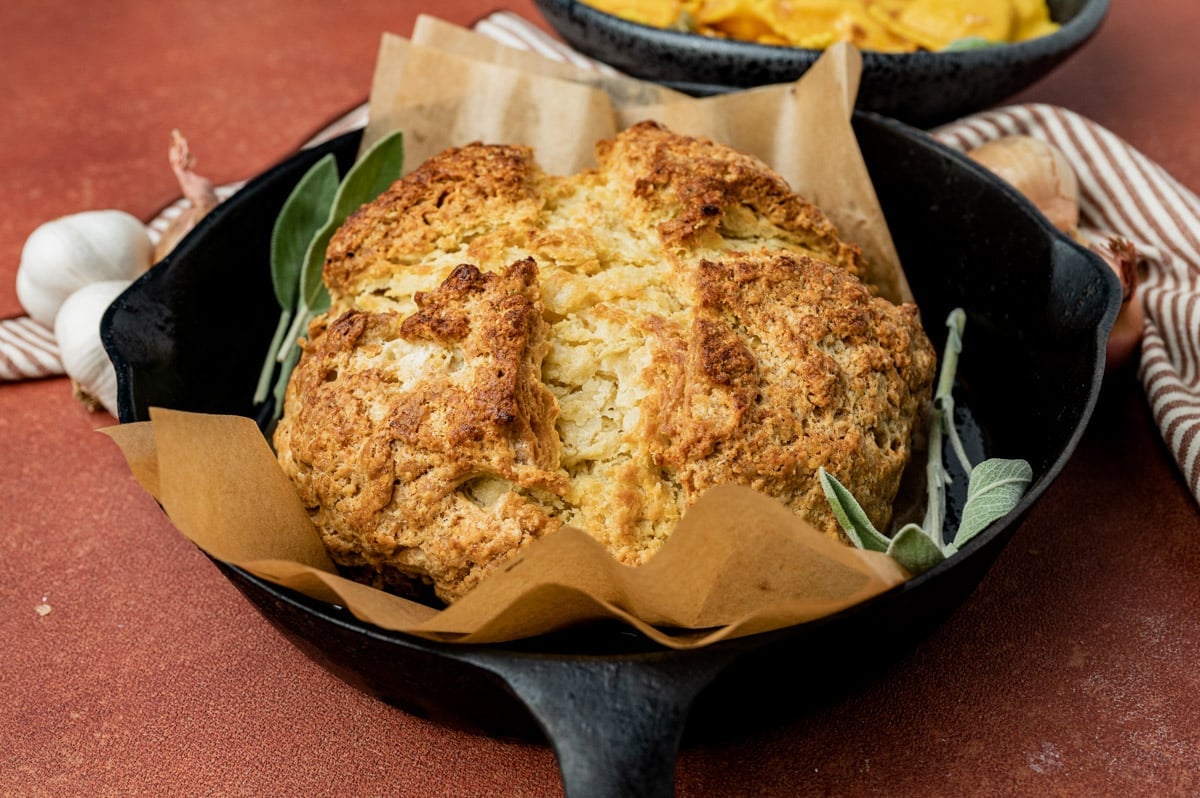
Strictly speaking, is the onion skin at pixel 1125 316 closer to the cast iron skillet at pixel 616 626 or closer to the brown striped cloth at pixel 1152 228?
the brown striped cloth at pixel 1152 228

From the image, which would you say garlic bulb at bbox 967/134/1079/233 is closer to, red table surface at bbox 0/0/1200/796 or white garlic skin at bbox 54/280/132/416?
red table surface at bbox 0/0/1200/796

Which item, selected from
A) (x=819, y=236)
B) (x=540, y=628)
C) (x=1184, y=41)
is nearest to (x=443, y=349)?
(x=540, y=628)

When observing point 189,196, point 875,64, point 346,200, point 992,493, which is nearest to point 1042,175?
point 875,64

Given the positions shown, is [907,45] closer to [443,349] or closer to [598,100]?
[598,100]

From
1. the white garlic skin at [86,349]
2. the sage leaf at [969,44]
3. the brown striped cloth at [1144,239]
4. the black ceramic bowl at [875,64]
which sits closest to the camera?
the brown striped cloth at [1144,239]

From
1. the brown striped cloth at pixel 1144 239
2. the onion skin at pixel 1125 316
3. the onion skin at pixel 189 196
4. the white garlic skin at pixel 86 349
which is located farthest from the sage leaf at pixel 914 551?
the onion skin at pixel 189 196

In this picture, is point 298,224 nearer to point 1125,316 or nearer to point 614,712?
point 614,712
